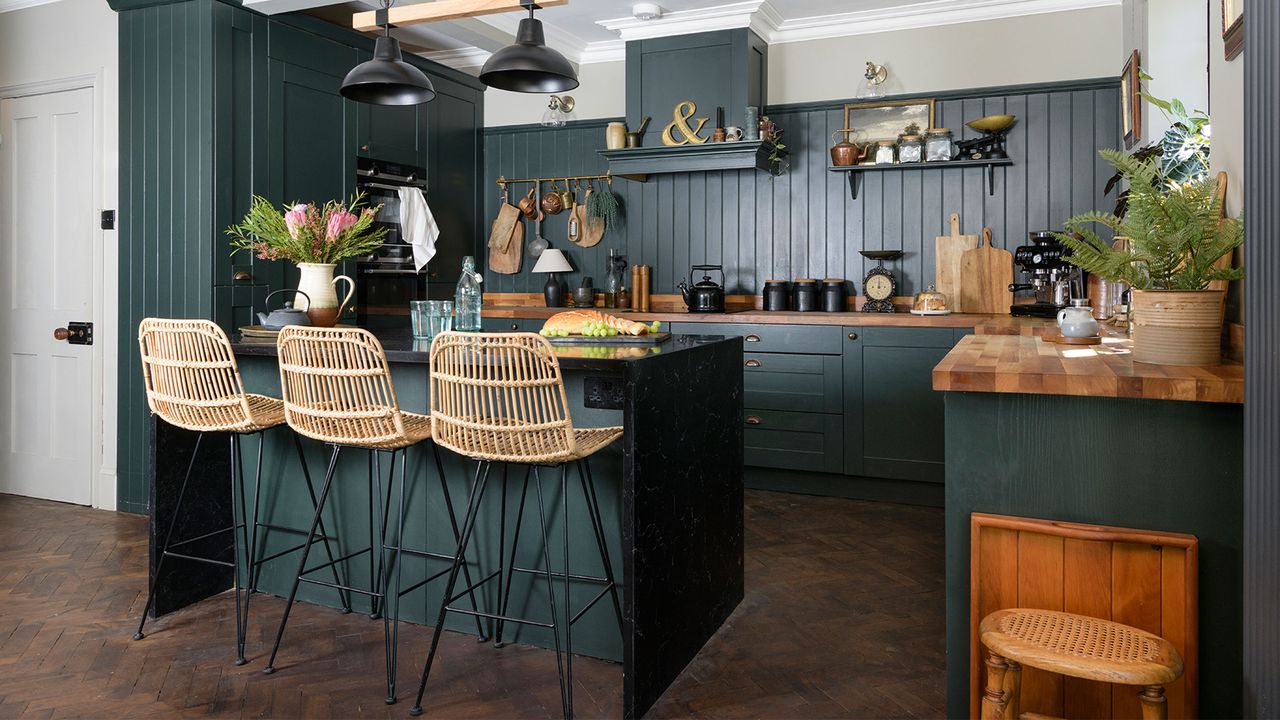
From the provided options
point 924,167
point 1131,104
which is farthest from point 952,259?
point 1131,104

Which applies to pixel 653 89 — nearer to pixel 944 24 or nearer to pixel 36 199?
pixel 944 24

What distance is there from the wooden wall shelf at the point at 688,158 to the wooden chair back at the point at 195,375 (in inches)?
127

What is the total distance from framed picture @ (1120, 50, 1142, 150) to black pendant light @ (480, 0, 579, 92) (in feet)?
7.92

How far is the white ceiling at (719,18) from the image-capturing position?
517cm

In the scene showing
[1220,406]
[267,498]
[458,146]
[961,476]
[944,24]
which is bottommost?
[267,498]

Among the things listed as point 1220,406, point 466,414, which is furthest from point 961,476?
point 466,414

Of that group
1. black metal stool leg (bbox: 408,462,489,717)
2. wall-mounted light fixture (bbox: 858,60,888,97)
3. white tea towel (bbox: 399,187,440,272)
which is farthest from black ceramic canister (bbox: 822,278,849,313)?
black metal stool leg (bbox: 408,462,489,717)

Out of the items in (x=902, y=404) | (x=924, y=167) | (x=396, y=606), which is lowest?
(x=396, y=606)

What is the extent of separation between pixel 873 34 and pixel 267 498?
4196 mm

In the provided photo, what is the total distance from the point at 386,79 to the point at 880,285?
3.18 meters

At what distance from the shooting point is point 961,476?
206 cm

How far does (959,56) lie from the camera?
5.25 metres

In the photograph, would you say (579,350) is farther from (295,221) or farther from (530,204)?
(530,204)

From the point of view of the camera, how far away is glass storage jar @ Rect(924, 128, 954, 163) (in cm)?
520
